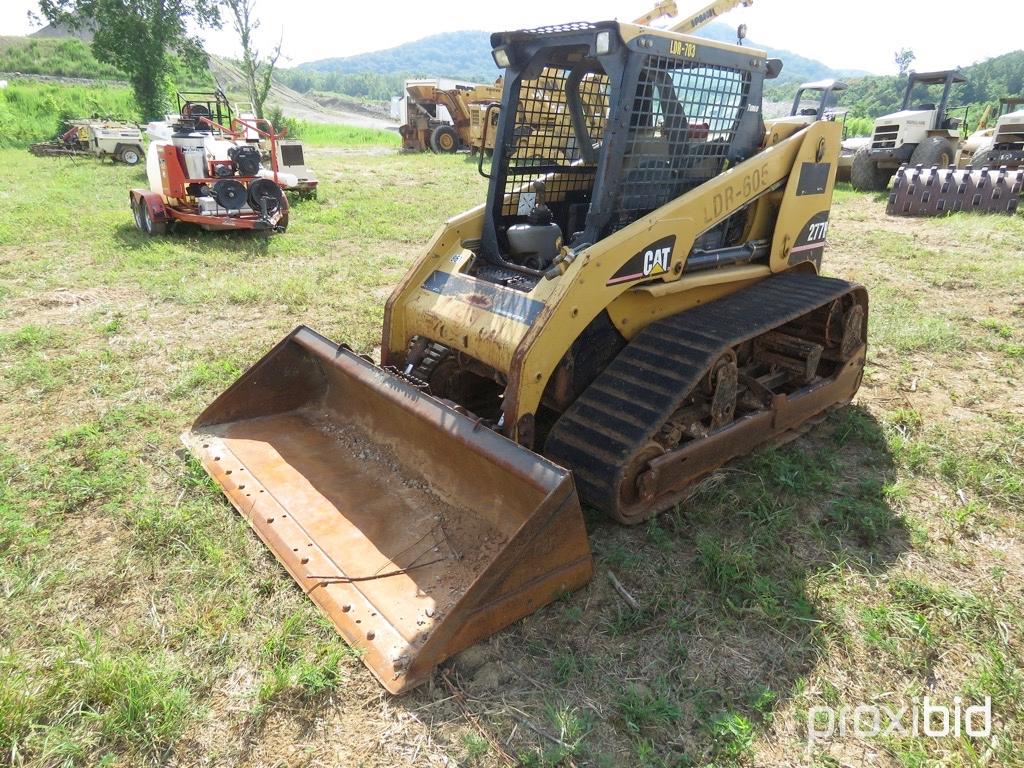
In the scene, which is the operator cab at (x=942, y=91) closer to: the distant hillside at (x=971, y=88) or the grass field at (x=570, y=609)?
the grass field at (x=570, y=609)

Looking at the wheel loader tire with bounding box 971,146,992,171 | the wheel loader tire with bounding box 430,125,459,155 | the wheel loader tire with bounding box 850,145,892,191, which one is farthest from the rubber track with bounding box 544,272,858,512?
the wheel loader tire with bounding box 430,125,459,155

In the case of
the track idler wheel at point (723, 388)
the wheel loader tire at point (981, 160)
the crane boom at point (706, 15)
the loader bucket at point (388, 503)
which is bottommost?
the loader bucket at point (388, 503)

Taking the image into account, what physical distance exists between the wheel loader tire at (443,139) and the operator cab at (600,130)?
19325 millimetres

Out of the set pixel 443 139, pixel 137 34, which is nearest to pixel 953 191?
pixel 443 139

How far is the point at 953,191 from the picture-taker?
11320 mm

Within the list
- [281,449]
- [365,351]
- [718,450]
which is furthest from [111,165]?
[718,450]

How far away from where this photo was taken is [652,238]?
11.1 ft

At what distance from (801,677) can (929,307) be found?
5.44 meters

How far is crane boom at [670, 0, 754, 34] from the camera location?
6.03 meters

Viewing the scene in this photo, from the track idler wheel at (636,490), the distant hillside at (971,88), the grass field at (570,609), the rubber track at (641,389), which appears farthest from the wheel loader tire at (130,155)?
the distant hillside at (971,88)

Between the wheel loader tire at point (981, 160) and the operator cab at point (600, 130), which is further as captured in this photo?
the wheel loader tire at point (981, 160)

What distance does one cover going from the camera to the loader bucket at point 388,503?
2525 millimetres

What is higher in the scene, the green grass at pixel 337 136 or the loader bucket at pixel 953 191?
the loader bucket at pixel 953 191

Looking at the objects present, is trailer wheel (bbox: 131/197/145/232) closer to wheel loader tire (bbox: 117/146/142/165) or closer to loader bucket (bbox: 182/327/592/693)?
loader bucket (bbox: 182/327/592/693)
